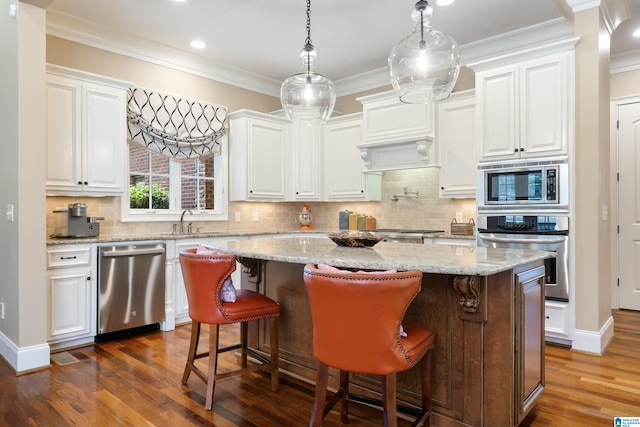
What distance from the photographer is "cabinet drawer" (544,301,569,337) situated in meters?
3.56

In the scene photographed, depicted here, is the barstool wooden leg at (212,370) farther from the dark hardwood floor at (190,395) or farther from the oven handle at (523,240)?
the oven handle at (523,240)

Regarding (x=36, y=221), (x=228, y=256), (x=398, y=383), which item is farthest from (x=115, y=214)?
(x=398, y=383)

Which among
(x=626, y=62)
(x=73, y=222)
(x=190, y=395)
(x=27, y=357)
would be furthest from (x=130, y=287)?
(x=626, y=62)

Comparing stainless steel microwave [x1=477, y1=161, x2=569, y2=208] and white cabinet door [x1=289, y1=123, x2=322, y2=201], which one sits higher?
white cabinet door [x1=289, y1=123, x2=322, y2=201]

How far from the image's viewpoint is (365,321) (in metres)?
1.68

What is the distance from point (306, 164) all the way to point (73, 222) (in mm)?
2959

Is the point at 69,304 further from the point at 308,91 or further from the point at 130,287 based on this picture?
the point at 308,91

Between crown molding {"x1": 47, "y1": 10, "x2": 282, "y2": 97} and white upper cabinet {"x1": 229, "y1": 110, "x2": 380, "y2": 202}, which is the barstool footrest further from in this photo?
crown molding {"x1": 47, "y1": 10, "x2": 282, "y2": 97}

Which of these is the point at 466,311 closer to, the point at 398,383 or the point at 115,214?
the point at 398,383

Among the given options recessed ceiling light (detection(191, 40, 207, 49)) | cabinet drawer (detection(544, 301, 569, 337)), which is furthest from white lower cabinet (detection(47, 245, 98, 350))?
cabinet drawer (detection(544, 301, 569, 337))

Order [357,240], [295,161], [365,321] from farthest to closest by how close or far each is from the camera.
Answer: [295,161], [357,240], [365,321]

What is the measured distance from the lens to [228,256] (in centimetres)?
243

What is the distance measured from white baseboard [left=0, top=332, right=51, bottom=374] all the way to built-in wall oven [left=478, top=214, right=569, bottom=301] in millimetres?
3787

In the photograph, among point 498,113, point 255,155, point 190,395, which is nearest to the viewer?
point 190,395
